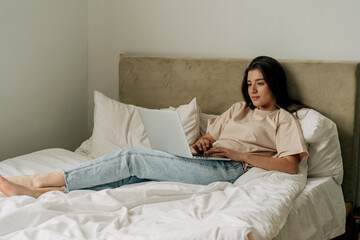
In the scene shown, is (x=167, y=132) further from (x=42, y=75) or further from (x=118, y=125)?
(x=42, y=75)

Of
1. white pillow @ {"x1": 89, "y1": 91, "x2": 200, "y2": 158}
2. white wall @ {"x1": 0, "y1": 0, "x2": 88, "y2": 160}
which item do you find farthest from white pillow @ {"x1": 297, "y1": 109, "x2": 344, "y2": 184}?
white wall @ {"x1": 0, "y1": 0, "x2": 88, "y2": 160}

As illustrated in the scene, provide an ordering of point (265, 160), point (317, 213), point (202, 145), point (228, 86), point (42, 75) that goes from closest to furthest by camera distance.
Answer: point (317, 213) → point (265, 160) → point (202, 145) → point (228, 86) → point (42, 75)

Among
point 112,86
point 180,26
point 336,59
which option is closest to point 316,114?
point 336,59

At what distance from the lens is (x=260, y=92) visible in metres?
2.48

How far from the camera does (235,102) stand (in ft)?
9.18

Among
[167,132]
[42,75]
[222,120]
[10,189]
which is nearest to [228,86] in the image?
[222,120]

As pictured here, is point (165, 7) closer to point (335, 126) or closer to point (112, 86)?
point (112, 86)

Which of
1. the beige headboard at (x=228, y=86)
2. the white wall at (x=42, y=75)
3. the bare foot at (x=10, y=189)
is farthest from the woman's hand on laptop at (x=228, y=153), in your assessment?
the white wall at (x=42, y=75)

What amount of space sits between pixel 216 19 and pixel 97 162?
121 centimetres

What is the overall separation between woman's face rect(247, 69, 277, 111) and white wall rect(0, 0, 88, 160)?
1360 mm

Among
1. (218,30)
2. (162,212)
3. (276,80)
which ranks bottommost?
(162,212)

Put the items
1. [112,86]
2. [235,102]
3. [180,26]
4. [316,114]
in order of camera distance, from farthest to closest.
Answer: [112,86] → [180,26] → [235,102] → [316,114]

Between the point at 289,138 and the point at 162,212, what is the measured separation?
0.82 meters

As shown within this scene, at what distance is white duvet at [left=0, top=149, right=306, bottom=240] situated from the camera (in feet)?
5.08
